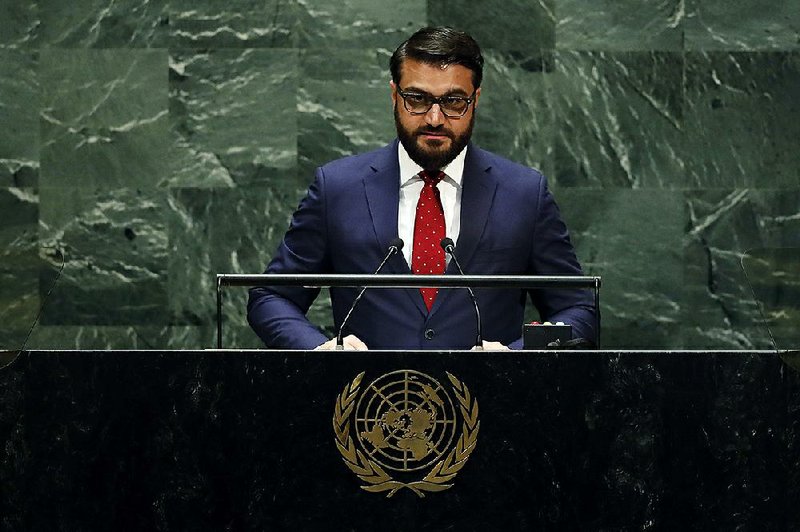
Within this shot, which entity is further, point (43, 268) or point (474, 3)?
point (474, 3)

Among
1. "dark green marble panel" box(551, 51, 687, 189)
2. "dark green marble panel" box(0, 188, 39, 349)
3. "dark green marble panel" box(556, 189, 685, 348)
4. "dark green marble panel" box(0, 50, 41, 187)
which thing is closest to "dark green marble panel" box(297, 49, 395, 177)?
"dark green marble panel" box(551, 51, 687, 189)

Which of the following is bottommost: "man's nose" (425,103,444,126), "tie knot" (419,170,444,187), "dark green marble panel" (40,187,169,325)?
"dark green marble panel" (40,187,169,325)

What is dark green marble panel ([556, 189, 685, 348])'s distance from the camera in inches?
222

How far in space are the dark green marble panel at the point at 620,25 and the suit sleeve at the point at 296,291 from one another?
1960mm

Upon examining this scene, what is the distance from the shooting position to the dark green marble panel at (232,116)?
5.63 metres

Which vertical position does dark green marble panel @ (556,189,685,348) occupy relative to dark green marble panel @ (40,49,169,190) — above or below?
below

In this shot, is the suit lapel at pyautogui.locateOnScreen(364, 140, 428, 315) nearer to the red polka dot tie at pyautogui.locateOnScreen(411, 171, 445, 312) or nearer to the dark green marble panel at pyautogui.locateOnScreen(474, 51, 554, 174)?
the red polka dot tie at pyautogui.locateOnScreen(411, 171, 445, 312)

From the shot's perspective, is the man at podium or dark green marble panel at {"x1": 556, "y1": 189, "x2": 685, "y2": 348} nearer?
the man at podium
